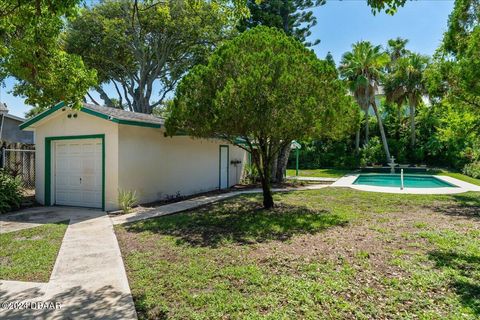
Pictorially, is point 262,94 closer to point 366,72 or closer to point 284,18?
point 284,18

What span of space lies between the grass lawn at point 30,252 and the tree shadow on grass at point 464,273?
18.8ft

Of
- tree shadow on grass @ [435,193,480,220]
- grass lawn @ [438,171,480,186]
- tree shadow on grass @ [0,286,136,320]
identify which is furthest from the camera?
grass lawn @ [438,171,480,186]

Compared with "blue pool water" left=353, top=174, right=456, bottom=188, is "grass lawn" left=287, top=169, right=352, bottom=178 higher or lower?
higher

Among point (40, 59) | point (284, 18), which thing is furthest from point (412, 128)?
point (40, 59)

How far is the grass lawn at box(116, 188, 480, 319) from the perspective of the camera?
3.90 metres

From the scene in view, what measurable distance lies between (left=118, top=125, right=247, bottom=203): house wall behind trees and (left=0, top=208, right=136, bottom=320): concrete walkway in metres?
4.52

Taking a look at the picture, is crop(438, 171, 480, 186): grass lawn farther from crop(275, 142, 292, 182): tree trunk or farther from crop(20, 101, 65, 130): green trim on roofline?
crop(20, 101, 65, 130): green trim on roofline

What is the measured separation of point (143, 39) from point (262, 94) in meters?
19.1

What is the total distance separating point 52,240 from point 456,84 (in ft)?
38.5

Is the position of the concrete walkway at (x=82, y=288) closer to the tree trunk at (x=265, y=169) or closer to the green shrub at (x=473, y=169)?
the tree trunk at (x=265, y=169)

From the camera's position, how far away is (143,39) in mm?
24047

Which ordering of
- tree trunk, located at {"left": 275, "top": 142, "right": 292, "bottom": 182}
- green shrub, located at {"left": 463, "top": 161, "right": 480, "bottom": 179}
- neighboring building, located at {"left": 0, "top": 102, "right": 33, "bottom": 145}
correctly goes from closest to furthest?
tree trunk, located at {"left": 275, "top": 142, "right": 292, "bottom": 182} → green shrub, located at {"left": 463, "top": 161, "right": 480, "bottom": 179} → neighboring building, located at {"left": 0, "top": 102, "right": 33, "bottom": 145}

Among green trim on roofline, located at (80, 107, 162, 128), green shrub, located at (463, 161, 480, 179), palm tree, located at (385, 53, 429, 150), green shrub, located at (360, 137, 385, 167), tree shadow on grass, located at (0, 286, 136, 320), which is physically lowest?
tree shadow on grass, located at (0, 286, 136, 320)

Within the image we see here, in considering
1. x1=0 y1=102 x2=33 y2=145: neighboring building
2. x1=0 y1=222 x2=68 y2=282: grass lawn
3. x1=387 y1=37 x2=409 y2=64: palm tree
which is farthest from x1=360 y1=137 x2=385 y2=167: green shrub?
x1=0 y1=102 x2=33 y2=145: neighboring building
